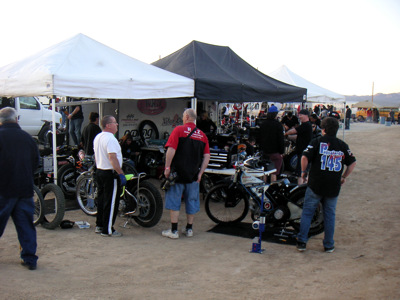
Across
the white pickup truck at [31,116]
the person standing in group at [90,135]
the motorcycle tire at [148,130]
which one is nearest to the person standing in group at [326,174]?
the person standing in group at [90,135]

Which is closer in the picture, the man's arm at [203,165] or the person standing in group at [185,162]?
the person standing in group at [185,162]

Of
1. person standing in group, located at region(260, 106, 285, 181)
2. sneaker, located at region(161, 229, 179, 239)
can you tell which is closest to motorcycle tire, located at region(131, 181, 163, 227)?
sneaker, located at region(161, 229, 179, 239)

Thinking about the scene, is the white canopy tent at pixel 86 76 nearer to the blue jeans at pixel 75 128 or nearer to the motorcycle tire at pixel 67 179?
the motorcycle tire at pixel 67 179

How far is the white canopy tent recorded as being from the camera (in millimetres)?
6066

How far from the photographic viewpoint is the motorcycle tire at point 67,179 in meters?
7.09

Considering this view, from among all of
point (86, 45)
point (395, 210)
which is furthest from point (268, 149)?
point (86, 45)

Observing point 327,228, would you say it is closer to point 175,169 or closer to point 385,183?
point 175,169

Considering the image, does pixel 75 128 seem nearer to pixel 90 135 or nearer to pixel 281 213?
pixel 90 135

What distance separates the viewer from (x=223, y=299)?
3.64 metres

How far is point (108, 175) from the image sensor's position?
210 inches

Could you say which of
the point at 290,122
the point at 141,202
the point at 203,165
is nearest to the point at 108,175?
the point at 141,202

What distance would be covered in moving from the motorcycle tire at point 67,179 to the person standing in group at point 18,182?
9.65ft

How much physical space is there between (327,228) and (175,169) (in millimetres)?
2125

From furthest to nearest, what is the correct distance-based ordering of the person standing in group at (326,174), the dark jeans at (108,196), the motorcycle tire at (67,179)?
1. the motorcycle tire at (67,179)
2. the dark jeans at (108,196)
3. the person standing in group at (326,174)
